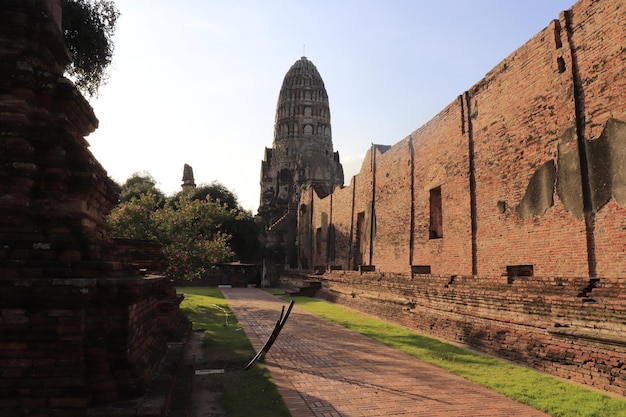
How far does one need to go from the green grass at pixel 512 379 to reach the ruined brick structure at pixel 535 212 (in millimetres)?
343

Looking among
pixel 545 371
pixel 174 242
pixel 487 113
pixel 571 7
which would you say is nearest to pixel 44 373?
pixel 545 371

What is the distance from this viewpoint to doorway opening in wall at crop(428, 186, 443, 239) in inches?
514

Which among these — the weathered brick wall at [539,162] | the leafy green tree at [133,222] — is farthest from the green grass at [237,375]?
the weathered brick wall at [539,162]

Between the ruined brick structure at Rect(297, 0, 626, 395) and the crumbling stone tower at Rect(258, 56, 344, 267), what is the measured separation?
1419 inches

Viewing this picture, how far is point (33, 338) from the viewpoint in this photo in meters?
2.79

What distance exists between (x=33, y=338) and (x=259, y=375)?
3612mm

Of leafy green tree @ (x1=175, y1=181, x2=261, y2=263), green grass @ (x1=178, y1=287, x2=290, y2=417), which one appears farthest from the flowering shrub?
leafy green tree @ (x1=175, y1=181, x2=261, y2=263)

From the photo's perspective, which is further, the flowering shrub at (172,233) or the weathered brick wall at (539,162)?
the flowering shrub at (172,233)

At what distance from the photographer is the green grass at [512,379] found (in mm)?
4590

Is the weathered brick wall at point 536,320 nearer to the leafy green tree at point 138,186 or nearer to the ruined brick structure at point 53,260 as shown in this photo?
the ruined brick structure at point 53,260

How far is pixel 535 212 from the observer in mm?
8438

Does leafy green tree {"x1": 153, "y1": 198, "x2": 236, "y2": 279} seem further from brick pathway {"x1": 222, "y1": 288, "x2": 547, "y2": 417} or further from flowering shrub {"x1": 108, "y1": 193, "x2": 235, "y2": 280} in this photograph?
brick pathway {"x1": 222, "y1": 288, "x2": 547, "y2": 417}

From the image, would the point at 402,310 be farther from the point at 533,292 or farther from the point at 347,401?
the point at 347,401

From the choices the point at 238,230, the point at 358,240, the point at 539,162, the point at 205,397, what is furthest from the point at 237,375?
the point at 238,230
